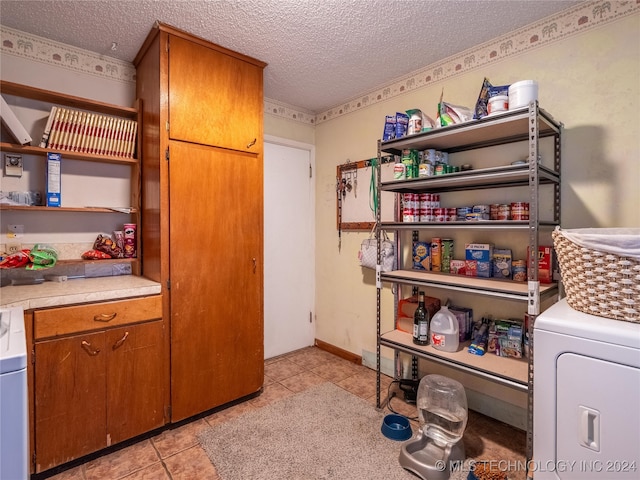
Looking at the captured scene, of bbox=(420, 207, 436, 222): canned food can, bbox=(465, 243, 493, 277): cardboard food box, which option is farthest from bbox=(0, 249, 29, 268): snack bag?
bbox=(465, 243, 493, 277): cardboard food box

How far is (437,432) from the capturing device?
180 cm

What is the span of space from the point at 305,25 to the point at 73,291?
196 centimetres

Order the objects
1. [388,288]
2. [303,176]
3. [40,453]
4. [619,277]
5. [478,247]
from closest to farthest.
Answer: [619,277] < [40,453] < [478,247] < [388,288] < [303,176]

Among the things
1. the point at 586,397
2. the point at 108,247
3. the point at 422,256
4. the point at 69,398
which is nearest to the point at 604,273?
the point at 586,397

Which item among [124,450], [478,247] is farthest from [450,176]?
[124,450]

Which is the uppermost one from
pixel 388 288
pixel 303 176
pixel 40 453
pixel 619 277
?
pixel 303 176

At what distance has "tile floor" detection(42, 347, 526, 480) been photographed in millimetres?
1681

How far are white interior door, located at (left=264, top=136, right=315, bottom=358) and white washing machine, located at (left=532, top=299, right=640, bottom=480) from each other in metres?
2.30

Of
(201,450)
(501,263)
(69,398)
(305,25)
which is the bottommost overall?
(201,450)

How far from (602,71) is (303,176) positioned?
232cm

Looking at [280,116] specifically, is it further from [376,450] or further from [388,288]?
A: [376,450]

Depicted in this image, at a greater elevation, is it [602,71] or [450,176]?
[602,71]

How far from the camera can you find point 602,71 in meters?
1.73

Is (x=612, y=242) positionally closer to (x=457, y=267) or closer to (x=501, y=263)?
(x=501, y=263)
